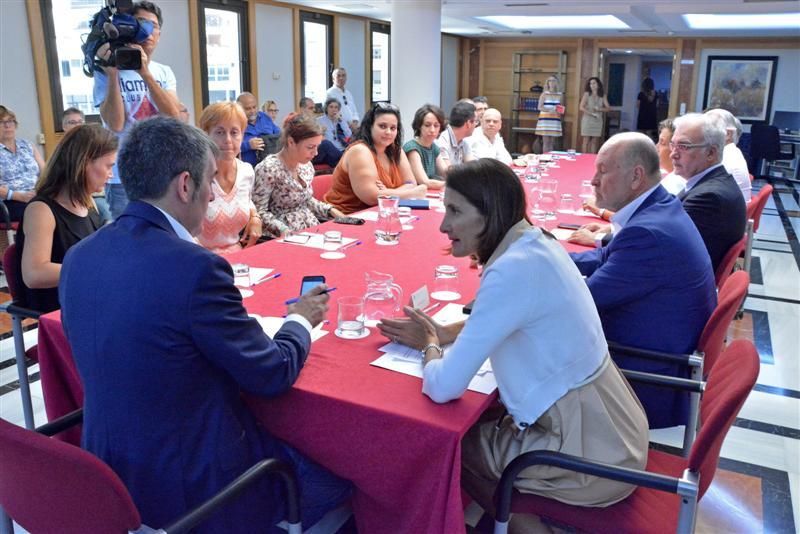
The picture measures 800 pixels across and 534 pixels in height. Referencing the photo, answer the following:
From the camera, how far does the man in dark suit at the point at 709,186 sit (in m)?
2.89

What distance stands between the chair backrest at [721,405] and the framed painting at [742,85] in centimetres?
1376

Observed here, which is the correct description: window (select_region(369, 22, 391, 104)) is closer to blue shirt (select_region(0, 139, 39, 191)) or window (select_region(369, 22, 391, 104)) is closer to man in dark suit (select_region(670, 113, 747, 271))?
blue shirt (select_region(0, 139, 39, 191))

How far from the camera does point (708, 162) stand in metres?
3.23

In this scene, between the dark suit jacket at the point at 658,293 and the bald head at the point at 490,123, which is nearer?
the dark suit jacket at the point at 658,293

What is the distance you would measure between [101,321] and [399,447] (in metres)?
0.68

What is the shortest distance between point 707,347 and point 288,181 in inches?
96.7

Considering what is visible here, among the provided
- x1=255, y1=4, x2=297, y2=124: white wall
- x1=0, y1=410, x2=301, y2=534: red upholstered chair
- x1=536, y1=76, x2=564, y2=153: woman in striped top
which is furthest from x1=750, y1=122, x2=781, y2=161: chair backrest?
x1=0, y1=410, x2=301, y2=534: red upholstered chair

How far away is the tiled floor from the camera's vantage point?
91.7 inches

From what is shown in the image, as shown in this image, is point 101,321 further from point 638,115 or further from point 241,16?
point 638,115

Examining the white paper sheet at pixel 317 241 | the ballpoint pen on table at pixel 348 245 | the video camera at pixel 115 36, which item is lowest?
the ballpoint pen on table at pixel 348 245

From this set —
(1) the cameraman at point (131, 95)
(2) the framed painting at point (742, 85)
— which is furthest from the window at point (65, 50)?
(2) the framed painting at point (742, 85)

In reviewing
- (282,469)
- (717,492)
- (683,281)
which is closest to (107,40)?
(282,469)

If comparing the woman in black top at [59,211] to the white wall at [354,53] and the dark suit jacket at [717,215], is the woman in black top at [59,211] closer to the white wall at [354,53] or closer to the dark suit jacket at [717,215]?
the dark suit jacket at [717,215]

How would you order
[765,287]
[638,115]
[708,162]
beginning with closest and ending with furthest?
1. [708,162]
2. [765,287]
3. [638,115]
